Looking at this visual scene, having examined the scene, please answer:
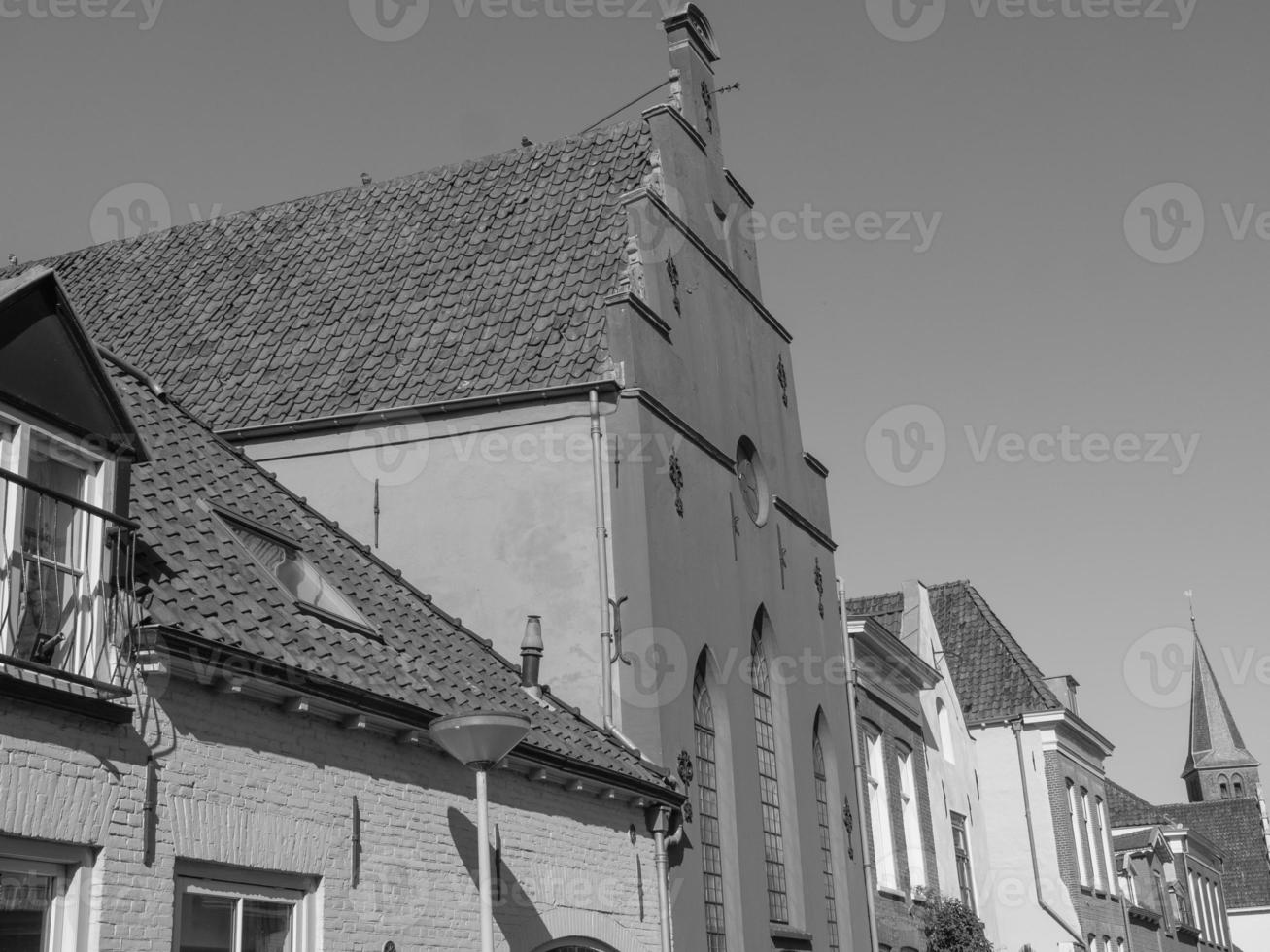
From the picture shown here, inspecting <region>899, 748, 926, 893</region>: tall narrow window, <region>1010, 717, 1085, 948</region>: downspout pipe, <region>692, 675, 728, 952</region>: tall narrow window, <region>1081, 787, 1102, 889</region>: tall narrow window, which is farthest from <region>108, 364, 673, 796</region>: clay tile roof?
<region>1081, 787, 1102, 889</region>: tall narrow window

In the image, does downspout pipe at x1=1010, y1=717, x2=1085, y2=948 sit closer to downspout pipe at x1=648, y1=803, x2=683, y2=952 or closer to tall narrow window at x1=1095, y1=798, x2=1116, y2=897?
tall narrow window at x1=1095, y1=798, x2=1116, y2=897

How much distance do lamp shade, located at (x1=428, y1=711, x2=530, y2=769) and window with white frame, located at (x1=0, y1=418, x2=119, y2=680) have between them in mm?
2246

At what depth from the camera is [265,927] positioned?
9.36 metres

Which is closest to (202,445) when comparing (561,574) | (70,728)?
(561,574)

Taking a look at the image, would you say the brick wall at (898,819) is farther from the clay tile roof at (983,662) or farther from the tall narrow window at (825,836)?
the clay tile roof at (983,662)

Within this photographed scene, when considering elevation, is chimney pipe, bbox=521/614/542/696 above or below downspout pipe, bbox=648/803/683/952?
above

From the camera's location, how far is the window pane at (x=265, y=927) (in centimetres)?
919

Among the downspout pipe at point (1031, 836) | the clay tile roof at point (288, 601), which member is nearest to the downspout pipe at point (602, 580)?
the clay tile roof at point (288, 601)

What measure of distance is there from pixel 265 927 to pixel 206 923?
58 cm

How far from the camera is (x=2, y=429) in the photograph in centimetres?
838

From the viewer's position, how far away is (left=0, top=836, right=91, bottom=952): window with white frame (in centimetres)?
754

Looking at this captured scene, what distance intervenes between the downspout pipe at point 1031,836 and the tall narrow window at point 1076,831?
28 cm

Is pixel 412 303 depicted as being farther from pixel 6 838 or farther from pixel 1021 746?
pixel 1021 746

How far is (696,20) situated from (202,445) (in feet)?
37.6
